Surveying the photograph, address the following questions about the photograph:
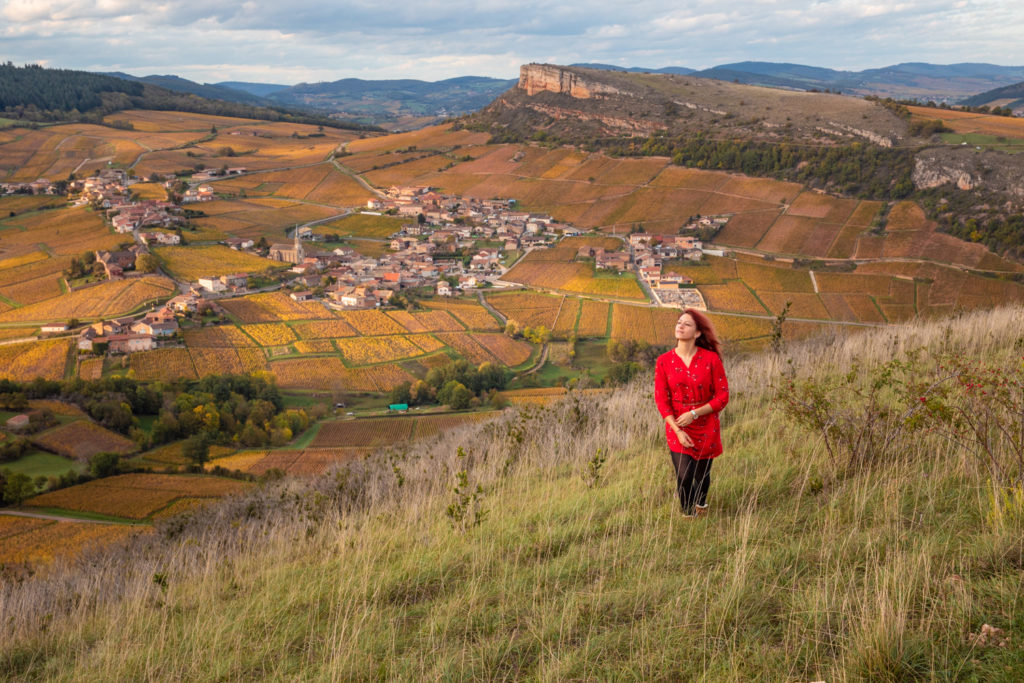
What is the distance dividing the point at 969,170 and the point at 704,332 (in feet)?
202

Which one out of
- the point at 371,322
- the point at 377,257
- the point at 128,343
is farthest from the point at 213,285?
the point at 377,257

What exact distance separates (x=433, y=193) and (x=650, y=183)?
86.8 feet

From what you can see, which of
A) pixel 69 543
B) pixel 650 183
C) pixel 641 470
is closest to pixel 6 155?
pixel 650 183

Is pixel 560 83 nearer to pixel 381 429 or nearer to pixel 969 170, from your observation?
pixel 969 170

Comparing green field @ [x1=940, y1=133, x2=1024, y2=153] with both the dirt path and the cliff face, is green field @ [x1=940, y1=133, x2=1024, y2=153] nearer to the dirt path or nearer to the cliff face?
the cliff face

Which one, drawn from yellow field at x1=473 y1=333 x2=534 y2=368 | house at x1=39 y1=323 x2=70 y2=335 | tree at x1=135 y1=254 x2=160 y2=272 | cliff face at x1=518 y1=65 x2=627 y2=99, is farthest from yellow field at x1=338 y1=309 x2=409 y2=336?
cliff face at x1=518 y1=65 x2=627 y2=99

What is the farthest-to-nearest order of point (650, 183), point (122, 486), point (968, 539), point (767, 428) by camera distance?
point (650, 183)
point (122, 486)
point (767, 428)
point (968, 539)

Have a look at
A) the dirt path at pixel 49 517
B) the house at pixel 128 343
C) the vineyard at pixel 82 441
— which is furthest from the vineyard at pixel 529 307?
the dirt path at pixel 49 517

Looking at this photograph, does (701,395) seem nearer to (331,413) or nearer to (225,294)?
(331,413)

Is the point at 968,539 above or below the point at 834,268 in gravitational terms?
above

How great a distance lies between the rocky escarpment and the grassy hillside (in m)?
56.7

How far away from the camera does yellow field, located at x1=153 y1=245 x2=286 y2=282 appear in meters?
52.2

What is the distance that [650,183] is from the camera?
70500mm

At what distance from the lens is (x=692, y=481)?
4.15 metres
